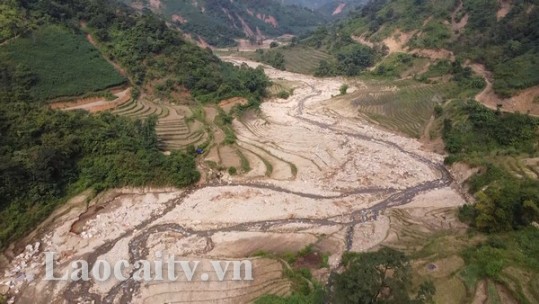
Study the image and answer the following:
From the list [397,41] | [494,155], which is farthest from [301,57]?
[494,155]

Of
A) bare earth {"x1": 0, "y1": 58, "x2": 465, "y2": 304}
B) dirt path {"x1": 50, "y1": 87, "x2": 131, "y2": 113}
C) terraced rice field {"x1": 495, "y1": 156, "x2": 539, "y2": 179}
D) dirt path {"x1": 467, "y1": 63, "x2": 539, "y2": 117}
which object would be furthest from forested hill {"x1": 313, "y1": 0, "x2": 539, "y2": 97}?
dirt path {"x1": 50, "y1": 87, "x2": 131, "y2": 113}

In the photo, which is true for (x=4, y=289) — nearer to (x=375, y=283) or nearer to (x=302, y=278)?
(x=302, y=278)

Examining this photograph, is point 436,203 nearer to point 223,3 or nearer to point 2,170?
point 2,170

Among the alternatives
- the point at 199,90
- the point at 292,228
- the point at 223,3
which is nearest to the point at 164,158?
the point at 292,228

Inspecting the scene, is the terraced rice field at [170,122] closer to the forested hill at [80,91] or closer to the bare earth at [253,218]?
the forested hill at [80,91]

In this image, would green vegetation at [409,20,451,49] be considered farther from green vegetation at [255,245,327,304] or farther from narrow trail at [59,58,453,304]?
green vegetation at [255,245,327,304]
